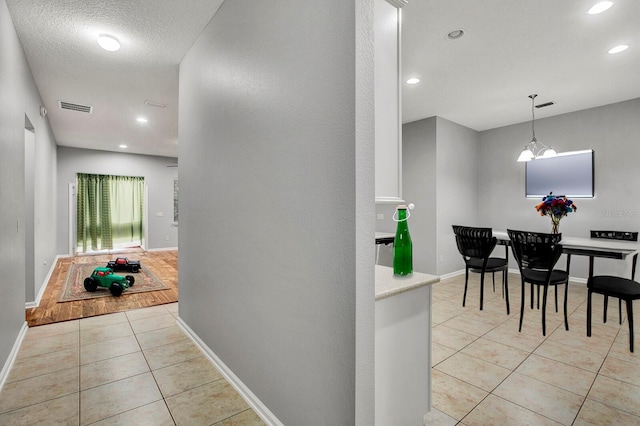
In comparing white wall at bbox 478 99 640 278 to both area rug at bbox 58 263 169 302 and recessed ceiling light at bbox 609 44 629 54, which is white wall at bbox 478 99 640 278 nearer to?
→ recessed ceiling light at bbox 609 44 629 54

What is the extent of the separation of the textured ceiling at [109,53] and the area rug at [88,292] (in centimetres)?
263

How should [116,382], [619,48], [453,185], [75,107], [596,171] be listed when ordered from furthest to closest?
[453,185], [596,171], [75,107], [619,48], [116,382]

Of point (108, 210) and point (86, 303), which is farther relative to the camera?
point (108, 210)

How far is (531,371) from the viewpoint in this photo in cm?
227

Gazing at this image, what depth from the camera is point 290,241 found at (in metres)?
1.54

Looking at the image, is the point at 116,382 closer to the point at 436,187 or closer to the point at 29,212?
the point at 29,212

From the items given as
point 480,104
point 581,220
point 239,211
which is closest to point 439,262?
point 581,220

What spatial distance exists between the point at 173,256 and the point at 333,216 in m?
7.23

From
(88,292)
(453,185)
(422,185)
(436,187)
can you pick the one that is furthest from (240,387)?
(453,185)

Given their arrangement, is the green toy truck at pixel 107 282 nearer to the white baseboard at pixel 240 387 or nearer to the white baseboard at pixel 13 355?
the white baseboard at pixel 13 355

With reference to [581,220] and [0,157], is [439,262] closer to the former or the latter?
[581,220]

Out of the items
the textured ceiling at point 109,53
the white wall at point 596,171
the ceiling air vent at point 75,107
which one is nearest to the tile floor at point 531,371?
the white wall at point 596,171

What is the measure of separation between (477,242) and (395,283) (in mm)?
2541

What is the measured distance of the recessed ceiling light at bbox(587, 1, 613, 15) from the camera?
2316 mm
